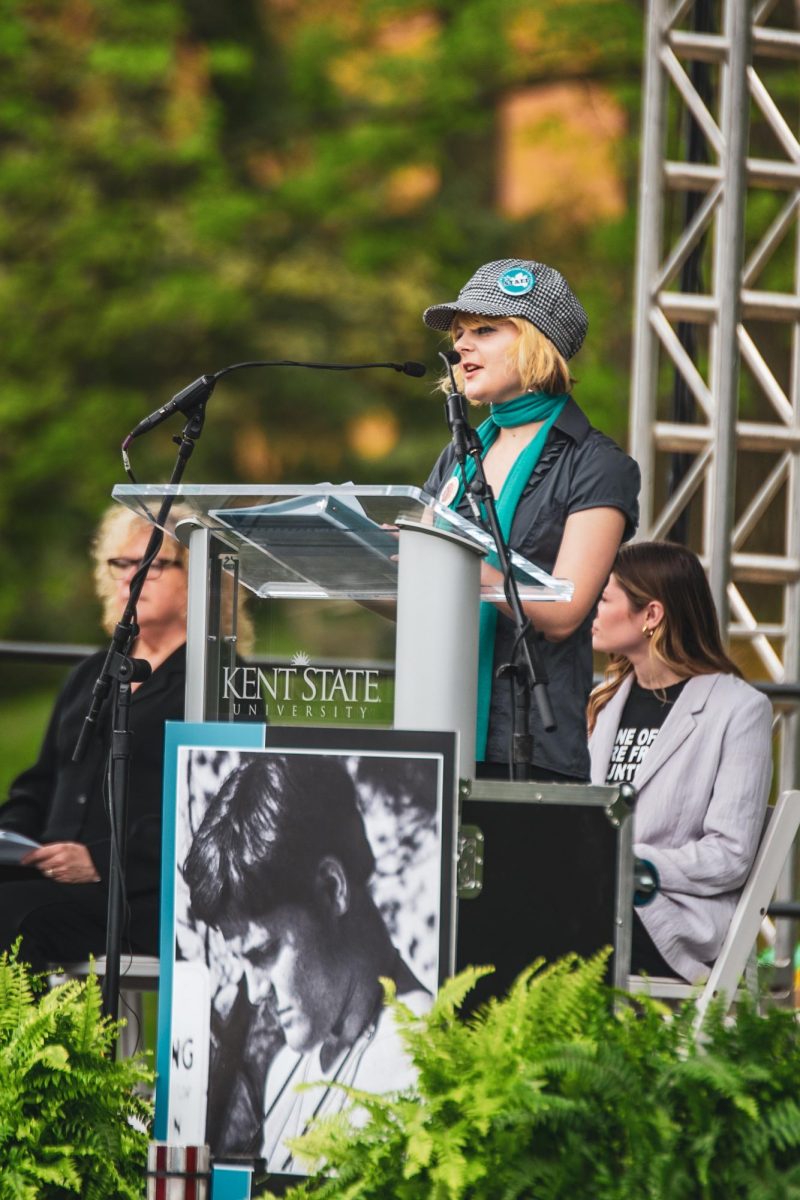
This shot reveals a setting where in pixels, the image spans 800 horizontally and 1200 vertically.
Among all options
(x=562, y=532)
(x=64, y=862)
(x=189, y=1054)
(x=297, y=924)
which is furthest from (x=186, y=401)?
(x=64, y=862)

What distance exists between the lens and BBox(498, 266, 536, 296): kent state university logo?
3.02 m

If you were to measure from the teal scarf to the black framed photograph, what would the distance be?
42cm

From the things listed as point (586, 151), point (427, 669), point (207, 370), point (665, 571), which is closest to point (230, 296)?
point (207, 370)

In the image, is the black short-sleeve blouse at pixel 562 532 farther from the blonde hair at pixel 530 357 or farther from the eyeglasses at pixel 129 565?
the eyeglasses at pixel 129 565

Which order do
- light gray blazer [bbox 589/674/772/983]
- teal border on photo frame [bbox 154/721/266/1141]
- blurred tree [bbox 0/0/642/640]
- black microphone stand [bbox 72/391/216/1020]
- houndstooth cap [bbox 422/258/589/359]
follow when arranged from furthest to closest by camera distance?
blurred tree [bbox 0/0/642/640]
light gray blazer [bbox 589/674/772/983]
houndstooth cap [bbox 422/258/589/359]
black microphone stand [bbox 72/391/216/1020]
teal border on photo frame [bbox 154/721/266/1141]

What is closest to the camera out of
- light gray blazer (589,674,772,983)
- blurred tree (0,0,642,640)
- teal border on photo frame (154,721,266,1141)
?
teal border on photo frame (154,721,266,1141)

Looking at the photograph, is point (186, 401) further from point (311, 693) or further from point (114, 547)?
point (114, 547)

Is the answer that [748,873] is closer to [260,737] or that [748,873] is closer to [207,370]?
[260,737]

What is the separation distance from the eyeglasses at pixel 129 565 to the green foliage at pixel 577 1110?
1.92 meters

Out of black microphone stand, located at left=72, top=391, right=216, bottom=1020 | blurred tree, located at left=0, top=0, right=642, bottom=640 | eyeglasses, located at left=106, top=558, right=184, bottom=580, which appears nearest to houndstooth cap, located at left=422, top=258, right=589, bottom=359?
black microphone stand, located at left=72, top=391, right=216, bottom=1020

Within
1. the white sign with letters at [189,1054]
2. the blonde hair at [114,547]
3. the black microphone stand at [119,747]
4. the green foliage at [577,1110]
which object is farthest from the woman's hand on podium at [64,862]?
the green foliage at [577,1110]

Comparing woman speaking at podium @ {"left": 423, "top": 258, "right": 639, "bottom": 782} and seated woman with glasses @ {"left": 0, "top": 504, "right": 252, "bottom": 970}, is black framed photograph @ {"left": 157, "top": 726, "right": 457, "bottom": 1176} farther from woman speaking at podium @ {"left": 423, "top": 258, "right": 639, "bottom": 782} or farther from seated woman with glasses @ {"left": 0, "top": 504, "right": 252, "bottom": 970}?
seated woman with glasses @ {"left": 0, "top": 504, "right": 252, "bottom": 970}

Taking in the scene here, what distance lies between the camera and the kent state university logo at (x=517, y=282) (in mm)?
3018

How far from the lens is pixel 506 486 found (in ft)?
9.86
